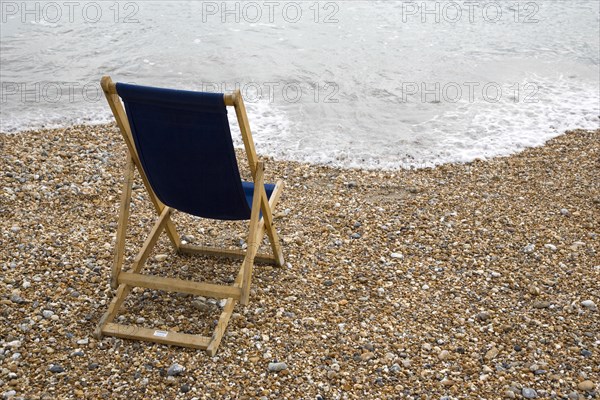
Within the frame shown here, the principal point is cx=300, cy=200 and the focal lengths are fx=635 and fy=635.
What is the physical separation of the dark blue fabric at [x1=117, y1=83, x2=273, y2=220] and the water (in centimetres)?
243

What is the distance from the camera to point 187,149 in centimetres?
310

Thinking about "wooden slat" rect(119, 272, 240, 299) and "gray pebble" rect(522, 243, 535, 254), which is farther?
"gray pebble" rect(522, 243, 535, 254)

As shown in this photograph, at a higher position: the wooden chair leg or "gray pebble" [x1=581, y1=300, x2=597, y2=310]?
the wooden chair leg

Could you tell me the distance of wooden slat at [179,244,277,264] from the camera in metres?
3.88

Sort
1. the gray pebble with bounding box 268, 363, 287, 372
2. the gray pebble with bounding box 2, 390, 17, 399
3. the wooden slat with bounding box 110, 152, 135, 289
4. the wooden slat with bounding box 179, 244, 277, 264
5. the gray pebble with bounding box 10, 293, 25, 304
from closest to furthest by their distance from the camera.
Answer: the gray pebble with bounding box 2, 390, 17, 399
the gray pebble with bounding box 268, 363, 287, 372
the wooden slat with bounding box 110, 152, 135, 289
the gray pebble with bounding box 10, 293, 25, 304
the wooden slat with bounding box 179, 244, 277, 264

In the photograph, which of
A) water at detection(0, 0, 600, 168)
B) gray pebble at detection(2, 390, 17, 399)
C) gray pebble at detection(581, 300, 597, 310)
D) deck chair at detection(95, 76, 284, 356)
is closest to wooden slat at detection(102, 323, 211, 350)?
deck chair at detection(95, 76, 284, 356)

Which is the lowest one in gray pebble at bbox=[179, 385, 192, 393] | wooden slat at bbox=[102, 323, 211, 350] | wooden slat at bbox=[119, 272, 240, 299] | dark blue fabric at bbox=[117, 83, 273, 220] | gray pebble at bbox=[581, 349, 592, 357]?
gray pebble at bbox=[179, 385, 192, 393]

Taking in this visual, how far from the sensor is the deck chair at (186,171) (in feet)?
9.68

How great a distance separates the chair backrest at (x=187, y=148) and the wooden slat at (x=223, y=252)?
1.76 ft

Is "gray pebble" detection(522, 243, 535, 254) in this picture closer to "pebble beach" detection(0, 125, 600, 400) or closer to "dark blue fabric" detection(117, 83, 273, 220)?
"pebble beach" detection(0, 125, 600, 400)

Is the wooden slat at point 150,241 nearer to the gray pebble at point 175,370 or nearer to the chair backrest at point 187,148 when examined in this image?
the chair backrest at point 187,148

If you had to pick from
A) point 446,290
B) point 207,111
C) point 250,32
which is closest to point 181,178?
point 207,111

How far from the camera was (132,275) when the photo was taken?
3.35 m

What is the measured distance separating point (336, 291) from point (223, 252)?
0.75 metres
